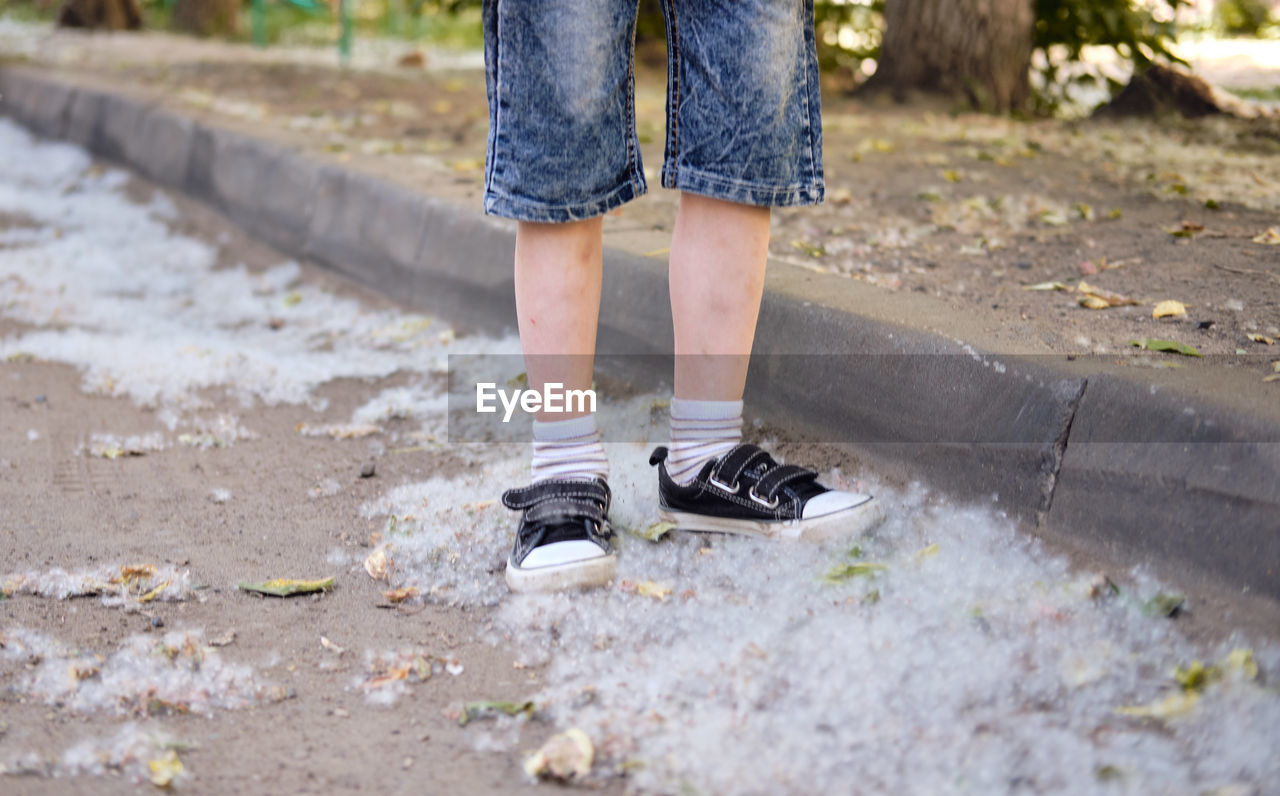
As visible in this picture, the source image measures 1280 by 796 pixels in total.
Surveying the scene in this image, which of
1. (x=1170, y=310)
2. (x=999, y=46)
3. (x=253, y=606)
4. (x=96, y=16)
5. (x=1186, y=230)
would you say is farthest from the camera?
(x=96, y=16)

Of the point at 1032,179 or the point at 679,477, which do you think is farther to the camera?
the point at 1032,179

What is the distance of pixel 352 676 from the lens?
1504 mm

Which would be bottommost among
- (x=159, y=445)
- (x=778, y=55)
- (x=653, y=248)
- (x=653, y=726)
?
(x=159, y=445)

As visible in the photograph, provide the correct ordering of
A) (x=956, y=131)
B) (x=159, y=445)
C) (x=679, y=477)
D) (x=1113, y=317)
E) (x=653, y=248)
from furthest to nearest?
(x=956, y=131) < (x=653, y=248) < (x=159, y=445) < (x=1113, y=317) < (x=679, y=477)

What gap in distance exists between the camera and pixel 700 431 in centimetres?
178

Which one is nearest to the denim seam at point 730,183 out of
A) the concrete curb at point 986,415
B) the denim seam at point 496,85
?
the denim seam at point 496,85

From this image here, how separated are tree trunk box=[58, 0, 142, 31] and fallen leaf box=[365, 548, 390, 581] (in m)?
10.7

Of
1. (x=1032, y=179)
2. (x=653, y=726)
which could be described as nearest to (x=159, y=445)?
(x=653, y=726)

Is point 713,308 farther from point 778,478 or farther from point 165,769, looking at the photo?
point 165,769

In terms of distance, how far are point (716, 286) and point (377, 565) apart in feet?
2.30

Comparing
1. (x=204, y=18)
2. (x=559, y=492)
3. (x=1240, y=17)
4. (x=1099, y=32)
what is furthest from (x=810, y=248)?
(x=204, y=18)

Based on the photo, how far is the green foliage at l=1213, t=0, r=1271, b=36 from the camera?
9625 millimetres

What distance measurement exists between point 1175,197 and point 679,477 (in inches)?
78.4

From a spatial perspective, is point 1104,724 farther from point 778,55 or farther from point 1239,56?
point 1239,56
